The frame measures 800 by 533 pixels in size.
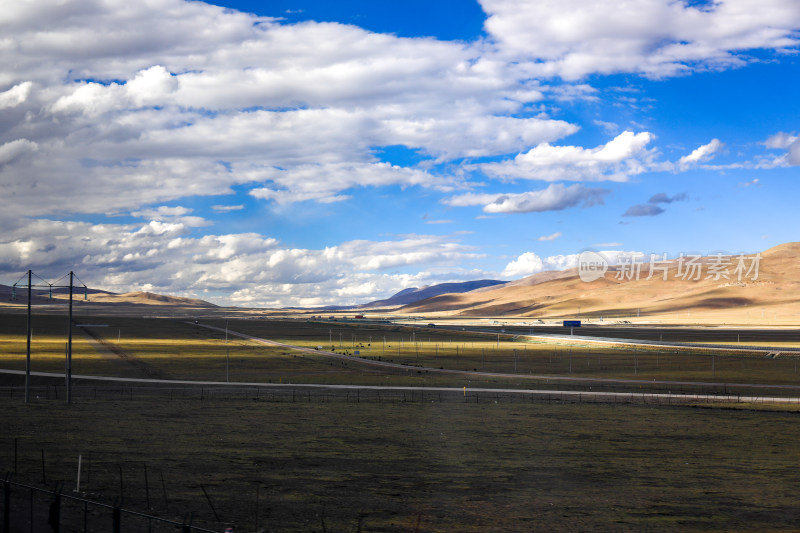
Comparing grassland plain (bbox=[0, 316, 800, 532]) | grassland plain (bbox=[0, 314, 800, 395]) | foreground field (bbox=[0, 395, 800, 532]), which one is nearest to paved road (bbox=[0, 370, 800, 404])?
grassland plain (bbox=[0, 314, 800, 395])

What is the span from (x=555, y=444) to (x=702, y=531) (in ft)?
65.2

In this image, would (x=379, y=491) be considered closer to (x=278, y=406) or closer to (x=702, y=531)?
(x=702, y=531)

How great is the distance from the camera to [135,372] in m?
102

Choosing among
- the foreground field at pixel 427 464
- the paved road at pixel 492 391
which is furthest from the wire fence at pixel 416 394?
the foreground field at pixel 427 464

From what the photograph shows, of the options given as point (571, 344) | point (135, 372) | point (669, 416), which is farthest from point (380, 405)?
point (571, 344)

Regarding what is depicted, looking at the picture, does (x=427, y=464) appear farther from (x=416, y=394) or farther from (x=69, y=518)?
(x=416, y=394)

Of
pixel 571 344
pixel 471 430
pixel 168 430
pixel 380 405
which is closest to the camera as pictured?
pixel 168 430

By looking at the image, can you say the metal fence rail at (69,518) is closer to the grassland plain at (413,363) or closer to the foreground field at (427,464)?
the foreground field at (427,464)

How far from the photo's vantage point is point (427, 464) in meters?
38.3

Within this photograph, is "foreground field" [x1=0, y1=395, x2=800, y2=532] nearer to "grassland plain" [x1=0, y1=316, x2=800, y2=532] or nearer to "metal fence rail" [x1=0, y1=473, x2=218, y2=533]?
"grassland plain" [x1=0, y1=316, x2=800, y2=532]

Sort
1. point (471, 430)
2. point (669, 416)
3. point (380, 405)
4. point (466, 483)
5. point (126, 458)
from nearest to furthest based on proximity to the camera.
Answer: point (466, 483) → point (126, 458) → point (471, 430) → point (669, 416) → point (380, 405)

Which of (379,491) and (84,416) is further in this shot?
(84,416)

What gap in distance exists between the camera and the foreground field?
1095 inches

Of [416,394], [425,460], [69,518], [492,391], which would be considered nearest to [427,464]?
[425,460]
